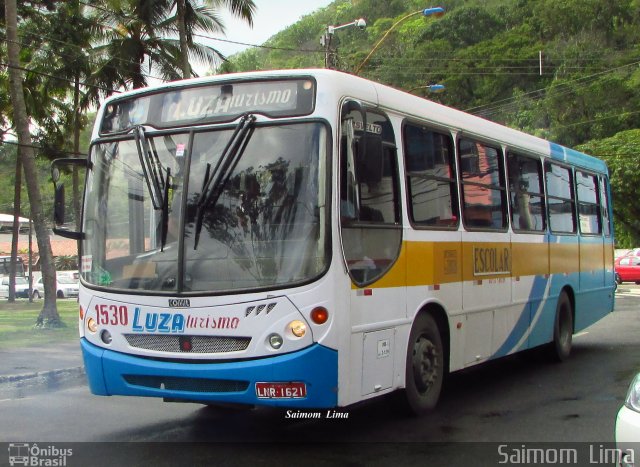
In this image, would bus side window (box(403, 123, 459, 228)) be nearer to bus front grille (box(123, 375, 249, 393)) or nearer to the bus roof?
the bus roof

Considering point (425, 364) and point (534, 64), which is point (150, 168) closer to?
point (425, 364)

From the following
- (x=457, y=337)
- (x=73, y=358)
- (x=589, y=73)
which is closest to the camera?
(x=457, y=337)

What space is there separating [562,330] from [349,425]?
5.16 metres

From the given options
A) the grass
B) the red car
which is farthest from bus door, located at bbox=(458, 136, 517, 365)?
the red car

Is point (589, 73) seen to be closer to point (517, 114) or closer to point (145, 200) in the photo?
point (517, 114)

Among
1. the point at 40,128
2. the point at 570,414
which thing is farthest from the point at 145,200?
the point at 40,128

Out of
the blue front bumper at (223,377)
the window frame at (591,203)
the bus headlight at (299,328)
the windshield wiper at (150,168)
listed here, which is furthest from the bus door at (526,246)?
the windshield wiper at (150,168)

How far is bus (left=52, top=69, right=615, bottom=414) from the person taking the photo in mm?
6094

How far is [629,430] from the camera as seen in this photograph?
15.1 feet

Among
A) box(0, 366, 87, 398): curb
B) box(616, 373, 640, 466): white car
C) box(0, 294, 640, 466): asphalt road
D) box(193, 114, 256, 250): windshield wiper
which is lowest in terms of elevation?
box(0, 294, 640, 466): asphalt road

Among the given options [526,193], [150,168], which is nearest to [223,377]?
[150,168]

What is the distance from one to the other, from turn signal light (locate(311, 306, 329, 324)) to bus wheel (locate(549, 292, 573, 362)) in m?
5.97

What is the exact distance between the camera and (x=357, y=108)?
6492 millimetres

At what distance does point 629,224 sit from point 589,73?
13.6m
